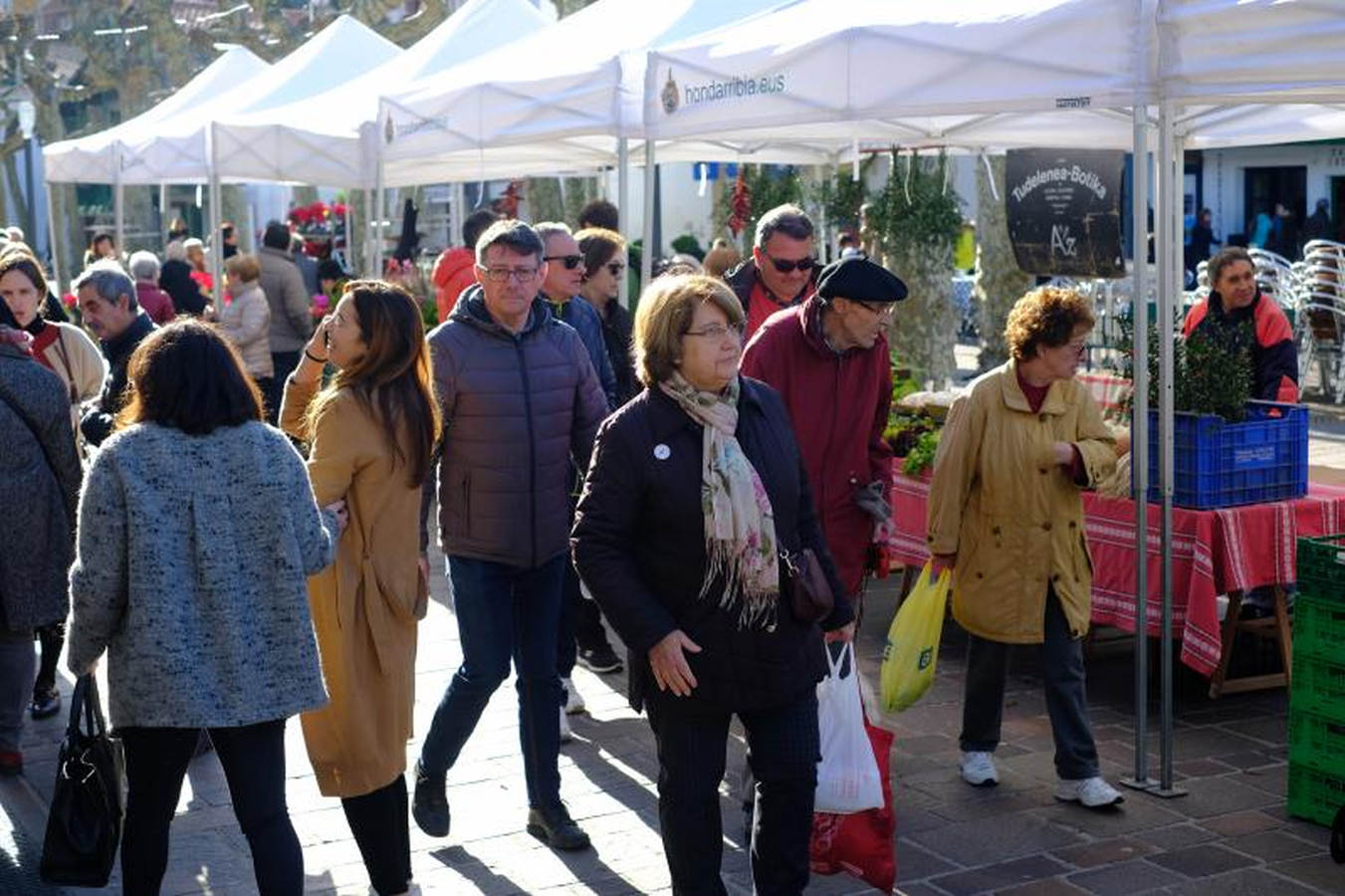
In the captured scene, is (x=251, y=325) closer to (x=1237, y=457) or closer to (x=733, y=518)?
(x=1237, y=457)

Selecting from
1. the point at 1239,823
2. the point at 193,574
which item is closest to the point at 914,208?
the point at 1239,823

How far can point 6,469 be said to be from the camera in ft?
20.0

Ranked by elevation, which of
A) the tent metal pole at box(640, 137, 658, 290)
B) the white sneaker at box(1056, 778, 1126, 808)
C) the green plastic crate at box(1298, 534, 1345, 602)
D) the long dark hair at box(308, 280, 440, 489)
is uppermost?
the tent metal pole at box(640, 137, 658, 290)

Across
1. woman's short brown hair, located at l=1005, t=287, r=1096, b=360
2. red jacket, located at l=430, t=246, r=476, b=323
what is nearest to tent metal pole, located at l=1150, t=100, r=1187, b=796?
woman's short brown hair, located at l=1005, t=287, r=1096, b=360

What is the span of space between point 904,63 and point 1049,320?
117 cm

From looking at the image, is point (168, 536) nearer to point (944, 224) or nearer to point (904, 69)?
point (904, 69)

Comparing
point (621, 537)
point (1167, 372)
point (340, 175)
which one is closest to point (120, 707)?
point (621, 537)

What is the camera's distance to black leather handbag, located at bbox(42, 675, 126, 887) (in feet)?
14.4

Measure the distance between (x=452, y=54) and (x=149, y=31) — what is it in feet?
73.6

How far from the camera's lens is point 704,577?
4.11 meters

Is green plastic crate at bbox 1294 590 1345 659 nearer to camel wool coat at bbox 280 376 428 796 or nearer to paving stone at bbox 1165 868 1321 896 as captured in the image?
paving stone at bbox 1165 868 1321 896

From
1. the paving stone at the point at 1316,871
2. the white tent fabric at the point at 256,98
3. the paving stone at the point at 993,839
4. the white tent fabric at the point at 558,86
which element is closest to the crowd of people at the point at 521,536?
the paving stone at the point at 993,839

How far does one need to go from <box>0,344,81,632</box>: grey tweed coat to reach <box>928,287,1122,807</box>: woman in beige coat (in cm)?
299

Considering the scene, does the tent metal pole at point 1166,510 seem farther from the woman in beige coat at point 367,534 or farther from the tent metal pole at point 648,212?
the tent metal pole at point 648,212
